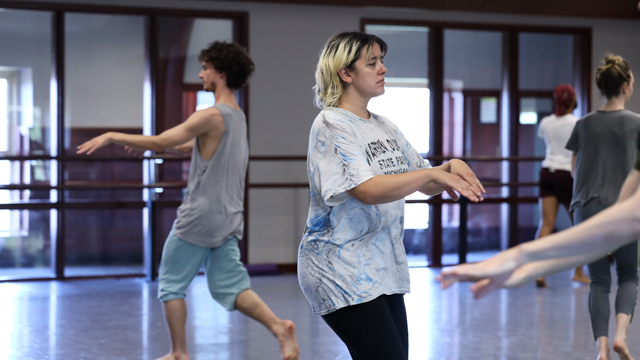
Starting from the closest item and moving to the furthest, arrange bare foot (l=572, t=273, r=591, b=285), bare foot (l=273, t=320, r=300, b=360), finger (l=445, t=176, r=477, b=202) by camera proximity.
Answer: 1. finger (l=445, t=176, r=477, b=202)
2. bare foot (l=273, t=320, r=300, b=360)
3. bare foot (l=572, t=273, r=591, b=285)

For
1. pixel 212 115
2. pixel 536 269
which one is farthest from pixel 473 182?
pixel 212 115

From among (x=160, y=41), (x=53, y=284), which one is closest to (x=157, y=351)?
(x=53, y=284)

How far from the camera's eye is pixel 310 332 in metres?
3.84

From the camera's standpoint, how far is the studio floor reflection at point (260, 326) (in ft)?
11.3

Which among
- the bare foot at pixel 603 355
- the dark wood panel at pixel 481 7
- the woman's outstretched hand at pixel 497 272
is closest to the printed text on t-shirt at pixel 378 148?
the woman's outstretched hand at pixel 497 272

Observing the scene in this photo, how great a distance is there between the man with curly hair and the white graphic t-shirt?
48.2 inches

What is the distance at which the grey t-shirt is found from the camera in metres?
3.00

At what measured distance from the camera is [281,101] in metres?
6.17

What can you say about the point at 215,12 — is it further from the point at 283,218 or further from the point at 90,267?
the point at 90,267

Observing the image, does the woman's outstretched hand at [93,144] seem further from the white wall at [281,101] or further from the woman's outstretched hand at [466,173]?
the white wall at [281,101]

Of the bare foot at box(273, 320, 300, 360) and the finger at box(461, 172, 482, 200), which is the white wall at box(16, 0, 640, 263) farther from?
the finger at box(461, 172, 482, 200)

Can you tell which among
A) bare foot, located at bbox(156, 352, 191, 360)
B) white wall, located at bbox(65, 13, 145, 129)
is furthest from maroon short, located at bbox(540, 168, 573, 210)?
white wall, located at bbox(65, 13, 145, 129)

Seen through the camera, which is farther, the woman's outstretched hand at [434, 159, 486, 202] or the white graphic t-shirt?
the white graphic t-shirt

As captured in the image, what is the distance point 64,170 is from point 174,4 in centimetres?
166
